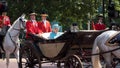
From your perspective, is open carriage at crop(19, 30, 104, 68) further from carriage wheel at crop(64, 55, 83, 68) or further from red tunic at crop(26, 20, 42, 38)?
red tunic at crop(26, 20, 42, 38)

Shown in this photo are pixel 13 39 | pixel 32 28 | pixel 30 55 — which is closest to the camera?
pixel 30 55

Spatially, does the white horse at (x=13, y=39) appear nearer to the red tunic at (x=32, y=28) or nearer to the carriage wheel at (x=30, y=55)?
the red tunic at (x=32, y=28)

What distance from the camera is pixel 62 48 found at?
13.9 m

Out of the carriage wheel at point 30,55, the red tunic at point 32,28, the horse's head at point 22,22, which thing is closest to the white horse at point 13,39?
the horse's head at point 22,22

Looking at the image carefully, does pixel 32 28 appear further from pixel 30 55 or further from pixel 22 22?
pixel 30 55

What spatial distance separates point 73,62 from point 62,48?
27.0 inches

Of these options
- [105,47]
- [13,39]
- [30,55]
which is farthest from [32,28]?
[105,47]

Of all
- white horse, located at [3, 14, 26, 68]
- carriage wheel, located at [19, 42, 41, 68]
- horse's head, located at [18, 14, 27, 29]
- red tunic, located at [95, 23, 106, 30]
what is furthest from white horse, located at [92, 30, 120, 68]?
white horse, located at [3, 14, 26, 68]

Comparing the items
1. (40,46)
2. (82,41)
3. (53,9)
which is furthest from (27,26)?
(53,9)

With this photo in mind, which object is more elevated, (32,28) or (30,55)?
(32,28)

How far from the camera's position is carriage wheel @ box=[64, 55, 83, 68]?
13.2 m

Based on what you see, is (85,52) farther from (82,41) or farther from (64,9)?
(64,9)

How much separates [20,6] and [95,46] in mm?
16533

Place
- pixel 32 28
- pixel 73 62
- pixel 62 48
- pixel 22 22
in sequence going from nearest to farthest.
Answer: pixel 73 62 → pixel 62 48 → pixel 32 28 → pixel 22 22
